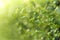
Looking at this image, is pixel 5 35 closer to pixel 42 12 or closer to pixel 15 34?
pixel 15 34

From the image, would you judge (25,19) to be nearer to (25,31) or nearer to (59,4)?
(25,31)

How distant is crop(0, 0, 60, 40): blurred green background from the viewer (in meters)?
4.48

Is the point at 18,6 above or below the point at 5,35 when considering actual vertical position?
above

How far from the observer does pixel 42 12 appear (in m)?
4.54

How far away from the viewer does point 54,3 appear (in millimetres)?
4539

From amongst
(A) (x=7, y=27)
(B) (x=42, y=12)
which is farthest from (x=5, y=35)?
(B) (x=42, y=12)

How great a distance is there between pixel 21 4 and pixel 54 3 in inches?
21.8

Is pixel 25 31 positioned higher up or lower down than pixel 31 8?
lower down

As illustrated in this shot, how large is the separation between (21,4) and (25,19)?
10.4 inches

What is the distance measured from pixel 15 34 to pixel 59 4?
87 cm

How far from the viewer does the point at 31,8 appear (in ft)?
15.1

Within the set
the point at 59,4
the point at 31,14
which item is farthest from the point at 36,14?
the point at 59,4

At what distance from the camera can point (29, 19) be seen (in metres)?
4.61

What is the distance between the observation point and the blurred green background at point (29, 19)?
4484 millimetres
